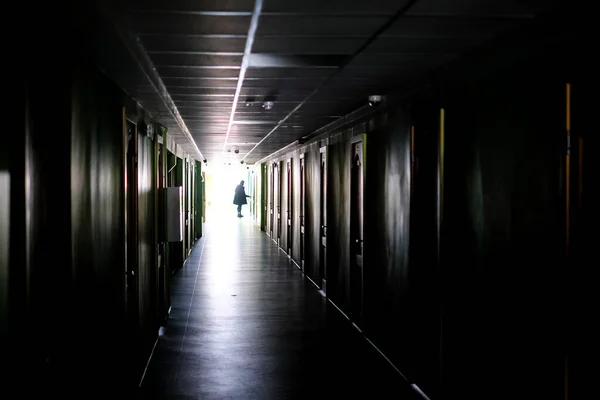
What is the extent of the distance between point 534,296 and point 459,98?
1.48m

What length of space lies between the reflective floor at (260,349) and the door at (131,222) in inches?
27.2

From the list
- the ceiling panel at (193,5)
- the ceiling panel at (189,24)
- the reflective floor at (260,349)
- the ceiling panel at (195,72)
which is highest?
the ceiling panel at (195,72)

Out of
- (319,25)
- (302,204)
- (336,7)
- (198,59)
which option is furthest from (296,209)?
(336,7)

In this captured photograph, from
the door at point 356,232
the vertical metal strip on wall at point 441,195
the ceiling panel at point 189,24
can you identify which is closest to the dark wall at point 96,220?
the ceiling panel at point 189,24

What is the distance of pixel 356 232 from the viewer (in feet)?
23.3

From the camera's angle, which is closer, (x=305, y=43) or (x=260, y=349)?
(x=305, y=43)

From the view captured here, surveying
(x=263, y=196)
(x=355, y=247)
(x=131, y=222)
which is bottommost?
(x=355, y=247)

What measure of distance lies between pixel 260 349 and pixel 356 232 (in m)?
1.98

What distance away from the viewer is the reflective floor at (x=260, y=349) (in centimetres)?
473

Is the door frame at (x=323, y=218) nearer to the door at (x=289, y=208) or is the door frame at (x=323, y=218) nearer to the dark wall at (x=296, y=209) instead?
the dark wall at (x=296, y=209)

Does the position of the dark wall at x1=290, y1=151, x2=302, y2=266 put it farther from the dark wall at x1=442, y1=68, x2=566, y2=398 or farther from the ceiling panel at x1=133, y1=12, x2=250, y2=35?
the ceiling panel at x1=133, y1=12, x2=250, y2=35

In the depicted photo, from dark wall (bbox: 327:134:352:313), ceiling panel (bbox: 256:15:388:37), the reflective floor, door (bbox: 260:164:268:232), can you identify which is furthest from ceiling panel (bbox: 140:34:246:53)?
door (bbox: 260:164:268:232)

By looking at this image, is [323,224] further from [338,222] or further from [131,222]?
[131,222]

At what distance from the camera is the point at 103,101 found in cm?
376
